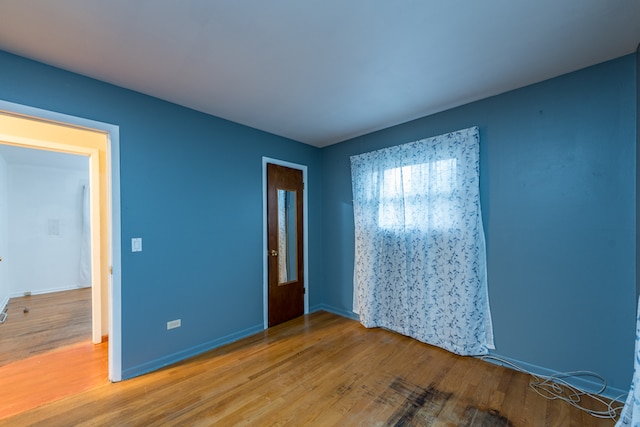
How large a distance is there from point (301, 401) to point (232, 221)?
77.2 inches

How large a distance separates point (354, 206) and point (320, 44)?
2.19m

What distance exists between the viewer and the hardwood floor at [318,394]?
1.78 metres

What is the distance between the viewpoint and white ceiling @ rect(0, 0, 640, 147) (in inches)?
57.2

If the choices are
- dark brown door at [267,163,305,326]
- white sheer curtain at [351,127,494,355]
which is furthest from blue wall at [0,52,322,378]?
white sheer curtain at [351,127,494,355]

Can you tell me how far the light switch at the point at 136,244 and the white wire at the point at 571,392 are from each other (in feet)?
11.7

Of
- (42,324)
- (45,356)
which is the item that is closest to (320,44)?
(45,356)

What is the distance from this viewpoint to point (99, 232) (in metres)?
3.09

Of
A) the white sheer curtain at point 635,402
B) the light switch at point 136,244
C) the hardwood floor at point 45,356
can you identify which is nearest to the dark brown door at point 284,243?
the light switch at point 136,244

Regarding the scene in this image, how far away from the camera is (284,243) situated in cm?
365

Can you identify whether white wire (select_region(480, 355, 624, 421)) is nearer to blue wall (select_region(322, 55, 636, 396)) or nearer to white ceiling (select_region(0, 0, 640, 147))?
blue wall (select_region(322, 55, 636, 396))

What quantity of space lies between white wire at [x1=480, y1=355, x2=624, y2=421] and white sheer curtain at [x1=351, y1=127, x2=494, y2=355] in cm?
45

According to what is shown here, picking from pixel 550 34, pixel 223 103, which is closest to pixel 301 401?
pixel 223 103

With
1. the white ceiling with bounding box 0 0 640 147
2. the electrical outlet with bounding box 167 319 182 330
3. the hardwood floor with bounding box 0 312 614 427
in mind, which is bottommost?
the hardwood floor with bounding box 0 312 614 427

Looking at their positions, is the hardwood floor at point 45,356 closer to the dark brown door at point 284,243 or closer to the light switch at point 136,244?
the light switch at point 136,244
